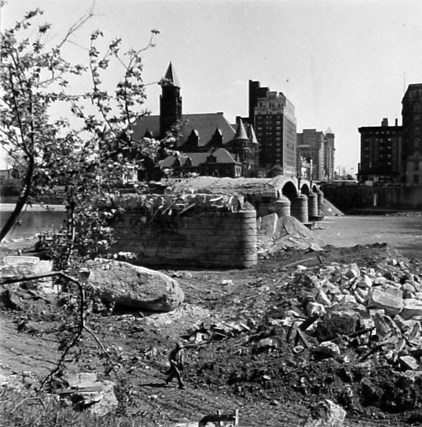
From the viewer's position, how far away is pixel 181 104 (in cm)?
11756

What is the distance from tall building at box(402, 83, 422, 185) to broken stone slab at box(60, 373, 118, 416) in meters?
106

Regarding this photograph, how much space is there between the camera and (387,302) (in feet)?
41.0

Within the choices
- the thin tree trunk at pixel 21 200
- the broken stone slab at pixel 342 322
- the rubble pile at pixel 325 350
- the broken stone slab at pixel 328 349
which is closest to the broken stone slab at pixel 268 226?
the rubble pile at pixel 325 350

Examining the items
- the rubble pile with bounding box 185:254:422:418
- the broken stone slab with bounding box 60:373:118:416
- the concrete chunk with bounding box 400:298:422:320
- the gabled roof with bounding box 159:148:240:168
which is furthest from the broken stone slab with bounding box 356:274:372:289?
the gabled roof with bounding box 159:148:240:168

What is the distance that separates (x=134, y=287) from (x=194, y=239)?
10367mm

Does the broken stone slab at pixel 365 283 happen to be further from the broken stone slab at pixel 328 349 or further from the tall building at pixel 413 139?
the tall building at pixel 413 139

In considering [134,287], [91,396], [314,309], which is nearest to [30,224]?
[134,287]

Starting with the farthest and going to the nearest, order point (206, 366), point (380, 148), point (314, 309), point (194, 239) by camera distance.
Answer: point (380, 148)
point (194, 239)
point (314, 309)
point (206, 366)

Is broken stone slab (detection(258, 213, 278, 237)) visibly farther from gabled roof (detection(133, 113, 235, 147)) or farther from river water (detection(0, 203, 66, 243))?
gabled roof (detection(133, 113, 235, 147))

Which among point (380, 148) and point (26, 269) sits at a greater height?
point (380, 148)

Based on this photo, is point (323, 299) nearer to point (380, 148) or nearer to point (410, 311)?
point (410, 311)

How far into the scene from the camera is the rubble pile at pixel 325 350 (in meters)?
9.54

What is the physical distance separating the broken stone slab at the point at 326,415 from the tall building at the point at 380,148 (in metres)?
127

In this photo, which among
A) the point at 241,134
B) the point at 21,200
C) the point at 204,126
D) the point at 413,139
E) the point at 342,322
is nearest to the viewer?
the point at 21,200
